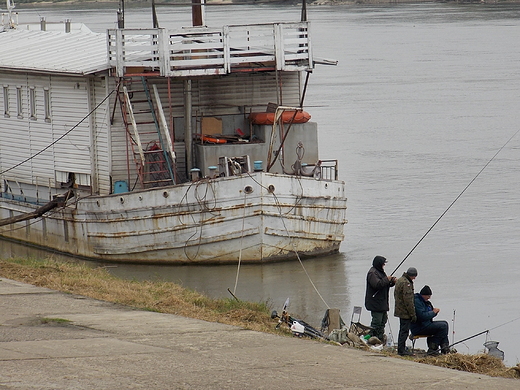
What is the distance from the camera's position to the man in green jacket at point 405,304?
37.5ft

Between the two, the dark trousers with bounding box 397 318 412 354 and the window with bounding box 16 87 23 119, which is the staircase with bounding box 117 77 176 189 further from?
the dark trousers with bounding box 397 318 412 354

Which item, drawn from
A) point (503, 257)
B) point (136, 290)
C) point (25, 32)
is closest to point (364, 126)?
point (25, 32)

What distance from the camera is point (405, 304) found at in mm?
11492

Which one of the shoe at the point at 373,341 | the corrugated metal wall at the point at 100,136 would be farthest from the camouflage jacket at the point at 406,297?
the corrugated metal wall at the point at 100,136

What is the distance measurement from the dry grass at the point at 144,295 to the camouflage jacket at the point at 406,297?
149 cm

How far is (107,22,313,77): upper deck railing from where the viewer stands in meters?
18.6

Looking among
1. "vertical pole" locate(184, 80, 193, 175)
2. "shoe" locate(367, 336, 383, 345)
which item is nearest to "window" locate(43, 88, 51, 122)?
"vertical pole" locate(184, 80, 193, 175)

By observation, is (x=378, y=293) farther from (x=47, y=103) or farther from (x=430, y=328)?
(x=47, y=103)

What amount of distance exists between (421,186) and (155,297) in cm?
1583

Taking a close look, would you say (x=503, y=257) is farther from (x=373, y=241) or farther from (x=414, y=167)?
(x=414, y=167)

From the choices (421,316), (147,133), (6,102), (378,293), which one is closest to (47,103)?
(6,102)

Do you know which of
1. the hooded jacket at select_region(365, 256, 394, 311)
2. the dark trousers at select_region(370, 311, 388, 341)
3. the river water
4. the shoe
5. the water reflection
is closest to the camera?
the shoe

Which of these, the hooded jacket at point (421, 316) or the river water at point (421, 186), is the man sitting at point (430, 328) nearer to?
the hooded jacket at point (421, 316)

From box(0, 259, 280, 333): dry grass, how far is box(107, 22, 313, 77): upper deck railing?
5.21 meters
